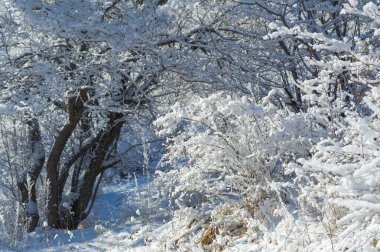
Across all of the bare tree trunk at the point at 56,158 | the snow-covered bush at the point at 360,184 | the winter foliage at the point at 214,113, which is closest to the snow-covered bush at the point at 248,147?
the winter foliage at the point at 214,113

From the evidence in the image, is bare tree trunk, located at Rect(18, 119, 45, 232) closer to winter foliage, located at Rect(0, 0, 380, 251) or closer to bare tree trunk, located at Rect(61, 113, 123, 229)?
winter foliage, located at Rect(0, 0, 380, 251)

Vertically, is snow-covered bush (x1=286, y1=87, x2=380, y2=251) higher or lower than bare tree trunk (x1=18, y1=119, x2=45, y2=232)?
lower

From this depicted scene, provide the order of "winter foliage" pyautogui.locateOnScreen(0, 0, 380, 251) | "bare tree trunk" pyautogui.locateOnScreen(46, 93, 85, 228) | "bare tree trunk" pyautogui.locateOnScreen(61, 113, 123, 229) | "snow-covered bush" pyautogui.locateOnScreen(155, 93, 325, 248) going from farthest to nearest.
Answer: "bare tree trunk" pyautogui.locateOnScreen(61, 113, 123, 229)
"bare tree trunk" pyautogui.locateOnScreen(46, 93, 85, 228)
"snow-covered bush" pyautogui.locateOnScreen(155, 93, 325, 248)
"winter foliage" pyautogui.locateOnScreen(0, 0, 380, 251)

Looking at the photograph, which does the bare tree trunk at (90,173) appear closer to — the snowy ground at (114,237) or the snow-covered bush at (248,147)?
the snowy ground at (114,237)

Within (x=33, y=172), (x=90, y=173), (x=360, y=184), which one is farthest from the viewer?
(x=90, y=173)

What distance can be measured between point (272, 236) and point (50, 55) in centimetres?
493

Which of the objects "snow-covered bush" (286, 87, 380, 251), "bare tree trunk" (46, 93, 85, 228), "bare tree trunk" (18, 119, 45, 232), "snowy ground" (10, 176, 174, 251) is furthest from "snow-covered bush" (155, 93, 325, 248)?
"bare tree trunk" (18, 119, 45, 232)

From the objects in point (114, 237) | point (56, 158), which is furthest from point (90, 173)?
point (114, 237)


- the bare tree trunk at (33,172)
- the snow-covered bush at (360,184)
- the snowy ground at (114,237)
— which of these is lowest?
the snowy ground at (114,237)

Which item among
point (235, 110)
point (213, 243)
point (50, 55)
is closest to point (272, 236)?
point (213, 243)

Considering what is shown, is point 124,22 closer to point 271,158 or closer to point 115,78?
point 115,78

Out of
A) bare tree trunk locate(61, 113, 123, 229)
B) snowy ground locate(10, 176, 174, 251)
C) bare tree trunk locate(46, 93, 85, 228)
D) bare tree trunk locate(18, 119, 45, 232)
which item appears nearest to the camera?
snowy ground locate(10, 176, 174, 251)

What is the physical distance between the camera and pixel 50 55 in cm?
717

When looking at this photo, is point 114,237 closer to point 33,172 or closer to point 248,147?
point 248,147
